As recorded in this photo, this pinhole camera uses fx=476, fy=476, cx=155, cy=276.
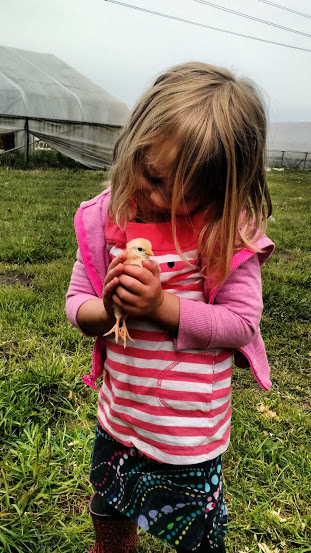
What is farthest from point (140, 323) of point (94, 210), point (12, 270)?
point (12, 270)

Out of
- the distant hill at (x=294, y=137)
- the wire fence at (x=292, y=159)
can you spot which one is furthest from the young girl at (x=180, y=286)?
the distant hill at (x=294, y=137)

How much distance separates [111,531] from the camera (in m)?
1.37

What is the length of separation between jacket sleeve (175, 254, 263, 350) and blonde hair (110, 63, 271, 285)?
0.21 feet

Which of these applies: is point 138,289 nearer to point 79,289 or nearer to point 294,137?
point 79,289

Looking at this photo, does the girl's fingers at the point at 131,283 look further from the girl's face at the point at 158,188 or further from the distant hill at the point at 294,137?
the distant hill at the point at 294,137

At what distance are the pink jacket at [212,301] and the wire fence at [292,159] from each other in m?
24.9

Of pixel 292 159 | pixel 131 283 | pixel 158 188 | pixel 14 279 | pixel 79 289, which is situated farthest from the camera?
pixel 292 159

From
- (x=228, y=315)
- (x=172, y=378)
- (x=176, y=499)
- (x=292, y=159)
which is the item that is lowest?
(x=292, y=159)

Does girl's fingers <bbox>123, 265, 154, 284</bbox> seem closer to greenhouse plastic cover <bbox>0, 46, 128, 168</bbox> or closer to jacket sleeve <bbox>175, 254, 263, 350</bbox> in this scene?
jacket sleeve <bbox>175, 254, 263, 350</bbox>

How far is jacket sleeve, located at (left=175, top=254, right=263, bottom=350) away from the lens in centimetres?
105

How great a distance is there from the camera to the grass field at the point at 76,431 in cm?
167

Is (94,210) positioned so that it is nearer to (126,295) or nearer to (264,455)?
(126,295)

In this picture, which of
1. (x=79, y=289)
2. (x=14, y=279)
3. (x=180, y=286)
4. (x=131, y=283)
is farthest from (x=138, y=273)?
(x=14, y=279)

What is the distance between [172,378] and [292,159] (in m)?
26.6
